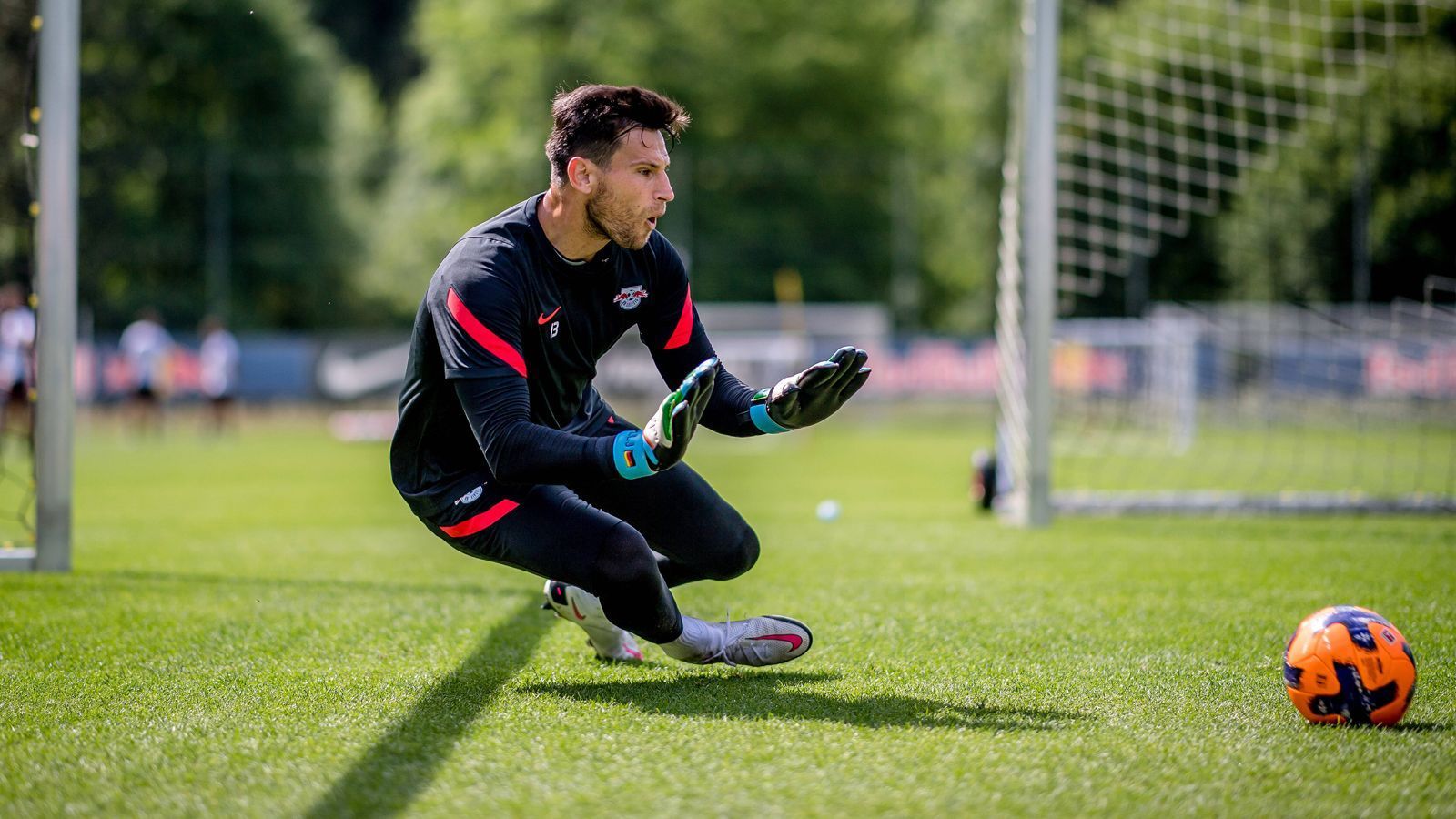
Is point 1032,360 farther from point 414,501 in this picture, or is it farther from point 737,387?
point 414,501

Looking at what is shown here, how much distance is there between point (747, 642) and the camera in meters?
4.67

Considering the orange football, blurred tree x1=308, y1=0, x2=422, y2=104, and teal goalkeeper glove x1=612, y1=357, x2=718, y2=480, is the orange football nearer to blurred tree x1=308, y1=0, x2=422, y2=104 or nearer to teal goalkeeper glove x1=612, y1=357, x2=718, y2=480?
teal goalkeeper glove x1=612, y1=357, x2=718, y2=480

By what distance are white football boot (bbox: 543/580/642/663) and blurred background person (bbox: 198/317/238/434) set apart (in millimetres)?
19604

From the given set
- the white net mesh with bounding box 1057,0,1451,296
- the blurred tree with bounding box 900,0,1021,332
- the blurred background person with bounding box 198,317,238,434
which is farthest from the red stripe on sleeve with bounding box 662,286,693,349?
the blurred tree with bounding box 900,0,1021,332

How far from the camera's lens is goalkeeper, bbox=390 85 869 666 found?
13.8ft

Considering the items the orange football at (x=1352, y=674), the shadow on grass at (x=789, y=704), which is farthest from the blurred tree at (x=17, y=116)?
the orange football at (x=1352, y=674)

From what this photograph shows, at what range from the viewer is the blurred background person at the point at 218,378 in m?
23.2

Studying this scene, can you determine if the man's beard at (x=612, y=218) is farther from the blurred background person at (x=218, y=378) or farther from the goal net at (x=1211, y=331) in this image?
the blurred background person at (x=218, y=378)

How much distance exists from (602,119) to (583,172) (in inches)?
6.9

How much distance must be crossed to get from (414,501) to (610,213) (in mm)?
1130

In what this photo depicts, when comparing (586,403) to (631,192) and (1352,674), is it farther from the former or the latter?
(1352,674)

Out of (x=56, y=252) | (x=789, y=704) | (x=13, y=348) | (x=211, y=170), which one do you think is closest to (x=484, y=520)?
(x=789, y=704)

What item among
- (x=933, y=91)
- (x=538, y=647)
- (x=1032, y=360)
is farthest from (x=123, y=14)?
(x=538, y=647)

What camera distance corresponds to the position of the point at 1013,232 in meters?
9.84
